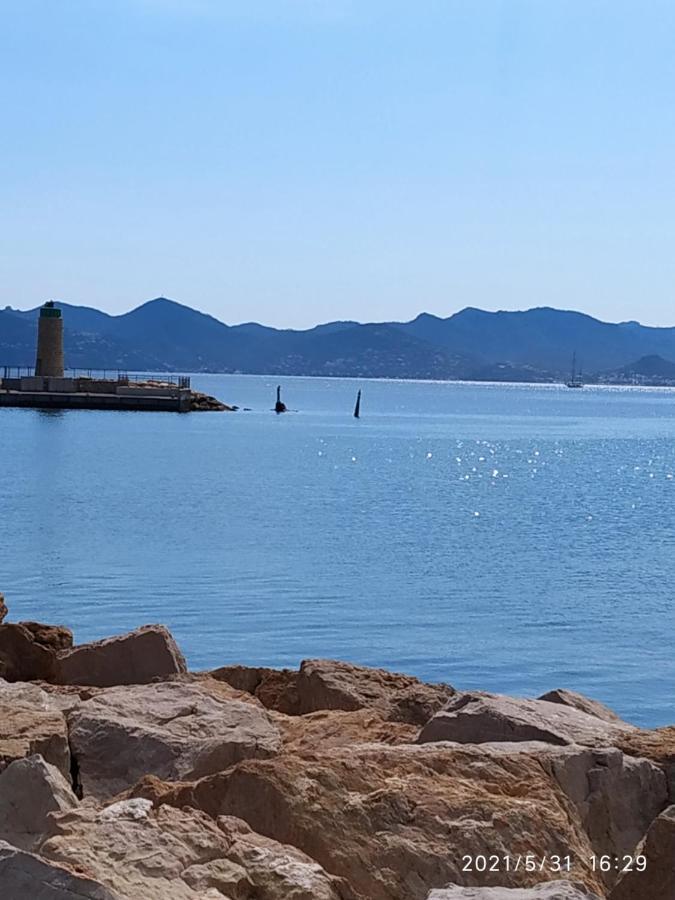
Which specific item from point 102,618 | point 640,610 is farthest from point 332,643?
point 640,610

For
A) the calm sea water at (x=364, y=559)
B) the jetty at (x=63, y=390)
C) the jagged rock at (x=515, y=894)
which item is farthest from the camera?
the jetty at (x=63, y=390)

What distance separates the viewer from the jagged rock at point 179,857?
479 cm

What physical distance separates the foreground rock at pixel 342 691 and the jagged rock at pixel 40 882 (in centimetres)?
419

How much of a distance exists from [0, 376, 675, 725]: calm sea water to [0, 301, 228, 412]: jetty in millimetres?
25889

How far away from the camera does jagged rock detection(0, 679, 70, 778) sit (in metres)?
6.56

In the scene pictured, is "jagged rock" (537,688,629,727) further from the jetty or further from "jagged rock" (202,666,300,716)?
the jetty

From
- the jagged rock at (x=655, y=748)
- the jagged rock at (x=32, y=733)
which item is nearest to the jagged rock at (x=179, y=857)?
the jagged rock at (x=32, y=733)

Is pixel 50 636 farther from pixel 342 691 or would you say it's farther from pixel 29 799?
pixel 29 799

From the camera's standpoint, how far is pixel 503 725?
6.80 metres

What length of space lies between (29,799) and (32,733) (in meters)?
1.27

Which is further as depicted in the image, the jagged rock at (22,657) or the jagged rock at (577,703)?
the jagged rock at (22,657)

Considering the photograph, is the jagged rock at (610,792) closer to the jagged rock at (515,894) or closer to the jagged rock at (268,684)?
the jagged rock at (515,894)

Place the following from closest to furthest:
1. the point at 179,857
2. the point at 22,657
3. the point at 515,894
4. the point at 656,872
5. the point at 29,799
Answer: the point at 515,894
the point at 179,857
the point at 656,872
the point at 29,799
the point at 22,657

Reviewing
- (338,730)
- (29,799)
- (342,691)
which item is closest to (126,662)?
(342,691)
